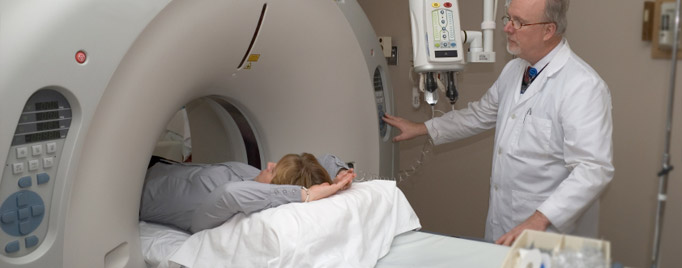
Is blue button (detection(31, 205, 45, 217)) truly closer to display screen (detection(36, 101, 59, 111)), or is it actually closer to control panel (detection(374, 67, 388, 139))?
display screen (detection(36, 101, 59, 111))

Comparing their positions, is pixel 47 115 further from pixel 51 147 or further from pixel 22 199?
pixel 22 199

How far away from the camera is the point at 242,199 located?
1.58 metres

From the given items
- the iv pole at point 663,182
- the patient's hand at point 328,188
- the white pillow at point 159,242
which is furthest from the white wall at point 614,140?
the white pillow at point 159,242

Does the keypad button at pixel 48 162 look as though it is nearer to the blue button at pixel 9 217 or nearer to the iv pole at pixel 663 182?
the blue button at pixel 9 217

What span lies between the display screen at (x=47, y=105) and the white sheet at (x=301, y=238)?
490 mm

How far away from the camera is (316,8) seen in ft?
6.31

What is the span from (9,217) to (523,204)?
1411 mm

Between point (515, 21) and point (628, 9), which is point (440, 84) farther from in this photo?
point (628, 9)

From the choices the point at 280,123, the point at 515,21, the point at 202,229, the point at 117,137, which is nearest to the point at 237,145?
the point at 280,123

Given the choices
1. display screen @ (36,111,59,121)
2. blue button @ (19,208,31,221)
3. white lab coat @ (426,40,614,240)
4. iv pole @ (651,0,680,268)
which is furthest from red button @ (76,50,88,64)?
white lab coat @ (426,40,614,240)

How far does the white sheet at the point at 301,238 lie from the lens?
1.48 meters

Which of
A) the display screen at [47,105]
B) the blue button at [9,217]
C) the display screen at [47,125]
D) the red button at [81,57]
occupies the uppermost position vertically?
the red button at [81,57]

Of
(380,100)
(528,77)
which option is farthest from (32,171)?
(528,77)

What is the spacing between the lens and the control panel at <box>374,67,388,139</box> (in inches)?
91.5
